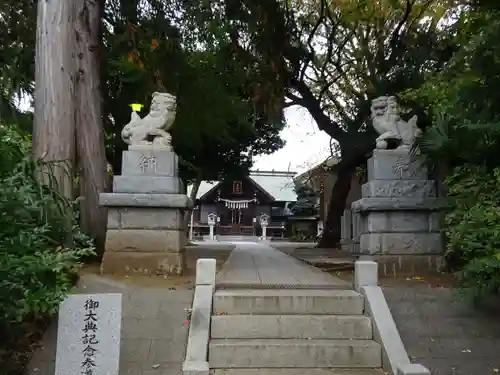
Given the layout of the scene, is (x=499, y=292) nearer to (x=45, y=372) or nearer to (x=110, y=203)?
(x=45, y=372)

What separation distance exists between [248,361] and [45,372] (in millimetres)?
1855

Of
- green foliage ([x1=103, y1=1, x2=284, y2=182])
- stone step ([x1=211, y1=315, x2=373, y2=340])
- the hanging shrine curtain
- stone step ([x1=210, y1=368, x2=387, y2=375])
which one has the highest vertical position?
green foliage ([x1=103, y1=1, x2=284, y2=182])

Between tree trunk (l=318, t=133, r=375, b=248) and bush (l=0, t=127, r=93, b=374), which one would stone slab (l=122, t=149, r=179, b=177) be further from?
tree trunk (l=318, t=133, r=375, b=248)

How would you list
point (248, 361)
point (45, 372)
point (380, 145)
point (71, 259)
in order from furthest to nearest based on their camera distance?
1. point (380, 145)
2. point (248, 361)
3. point (45, 372)
4. point (71, 259)

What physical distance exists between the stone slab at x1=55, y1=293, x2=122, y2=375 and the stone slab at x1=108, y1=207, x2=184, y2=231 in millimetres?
3426

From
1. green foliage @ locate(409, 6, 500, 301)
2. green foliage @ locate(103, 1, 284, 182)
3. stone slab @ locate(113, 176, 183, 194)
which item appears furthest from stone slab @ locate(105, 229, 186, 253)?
green foliage @ locate(103, 1, 284, 182)

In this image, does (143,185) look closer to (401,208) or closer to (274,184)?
(401,208)

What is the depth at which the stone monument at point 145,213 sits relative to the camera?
700 cm

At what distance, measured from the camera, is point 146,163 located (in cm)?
723

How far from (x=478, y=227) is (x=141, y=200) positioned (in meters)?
4.52

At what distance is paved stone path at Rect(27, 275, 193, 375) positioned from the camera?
171 inches

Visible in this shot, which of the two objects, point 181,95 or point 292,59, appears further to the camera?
point 292,59

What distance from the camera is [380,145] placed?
300 inches

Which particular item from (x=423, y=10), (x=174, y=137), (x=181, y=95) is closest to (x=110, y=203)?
(x=181, y=95)
